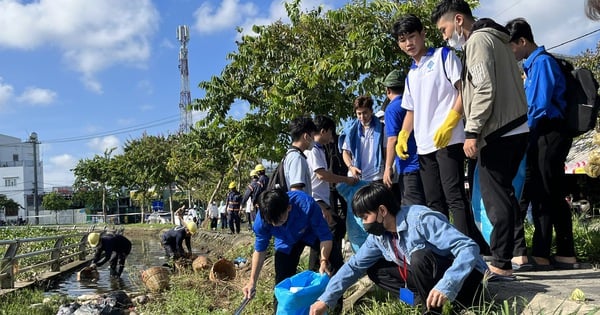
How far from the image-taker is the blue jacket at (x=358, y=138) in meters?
4.39

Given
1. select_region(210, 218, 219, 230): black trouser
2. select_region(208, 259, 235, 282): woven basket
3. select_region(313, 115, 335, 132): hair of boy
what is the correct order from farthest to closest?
1. select_region(210, 218, 219, 230): black trouser
2. select_region(208, 259, 235, 282): woven basket
3. select_region(313, 115, 335, 132): hair of boy

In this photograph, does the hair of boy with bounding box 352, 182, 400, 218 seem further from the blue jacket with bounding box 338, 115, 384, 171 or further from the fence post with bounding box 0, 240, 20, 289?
the fence post with bounding box 0, 240, 20, 289

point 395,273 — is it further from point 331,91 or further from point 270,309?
point 331,91

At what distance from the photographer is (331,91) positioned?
10070 mm

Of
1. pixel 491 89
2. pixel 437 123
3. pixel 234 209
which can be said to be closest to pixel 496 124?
pixel 491 89

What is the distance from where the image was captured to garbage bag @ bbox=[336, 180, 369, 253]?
4.20 metres

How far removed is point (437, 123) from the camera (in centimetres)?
345

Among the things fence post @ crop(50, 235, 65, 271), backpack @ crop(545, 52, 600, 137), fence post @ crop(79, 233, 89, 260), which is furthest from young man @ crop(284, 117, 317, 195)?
fence post @ crop(79, 233, 89, 260)

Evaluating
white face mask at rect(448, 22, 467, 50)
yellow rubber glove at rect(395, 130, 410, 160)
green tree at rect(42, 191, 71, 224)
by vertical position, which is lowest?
yellow rubber glove at rect(395, 130, 410, 160)

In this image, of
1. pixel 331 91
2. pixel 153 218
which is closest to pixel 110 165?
pixel 153 218

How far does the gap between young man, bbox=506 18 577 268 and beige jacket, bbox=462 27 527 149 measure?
556 mm

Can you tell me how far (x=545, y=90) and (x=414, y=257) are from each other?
1.73 m

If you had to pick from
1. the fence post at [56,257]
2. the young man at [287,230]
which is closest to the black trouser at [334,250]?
the young man at [287,230]

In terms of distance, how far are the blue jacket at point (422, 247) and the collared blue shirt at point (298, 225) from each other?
2.26 ft
